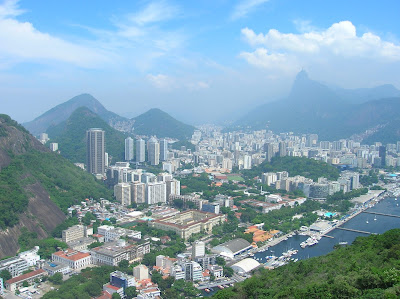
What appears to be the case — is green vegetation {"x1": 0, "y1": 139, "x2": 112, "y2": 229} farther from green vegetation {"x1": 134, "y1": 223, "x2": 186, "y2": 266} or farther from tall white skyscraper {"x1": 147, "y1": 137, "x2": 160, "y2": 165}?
tall white skyscraper {"x1": 147, "y1": 137, "x2": 160, "y2": 165}

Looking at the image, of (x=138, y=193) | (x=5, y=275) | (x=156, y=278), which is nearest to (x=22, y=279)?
(x=5, y=275)

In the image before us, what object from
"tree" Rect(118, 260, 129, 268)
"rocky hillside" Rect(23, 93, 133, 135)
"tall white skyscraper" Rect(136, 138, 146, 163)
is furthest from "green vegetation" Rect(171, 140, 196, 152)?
"tree" Rect(118, 260, 129, 268)

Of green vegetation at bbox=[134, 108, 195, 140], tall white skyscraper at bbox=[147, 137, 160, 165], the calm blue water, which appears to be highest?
green vegetation at bbox=[134, 108, 195, 140]

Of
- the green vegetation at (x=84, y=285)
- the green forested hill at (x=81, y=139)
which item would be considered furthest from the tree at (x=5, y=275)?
the green forested hill at (x=81, y=139)

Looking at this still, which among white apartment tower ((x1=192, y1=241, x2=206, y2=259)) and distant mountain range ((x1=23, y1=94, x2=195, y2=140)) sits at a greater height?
distant mountain range ((x1=23, y1=94, x2=195, y2=140))

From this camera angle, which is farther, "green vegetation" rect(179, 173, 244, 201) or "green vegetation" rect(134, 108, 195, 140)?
"green vegetation" rect(134, 108, 195, 140)

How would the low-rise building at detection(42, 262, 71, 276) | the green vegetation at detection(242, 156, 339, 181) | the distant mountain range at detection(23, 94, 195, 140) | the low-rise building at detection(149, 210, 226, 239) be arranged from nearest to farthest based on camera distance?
the low-rise building at detection(42, 262, 71, 276) < the low-rise building at detection(149, 210, 226, 239) < the green vegetation at detection(242, 156, 339, 181) < the distant mountain range at detection(23, 94, 195, 140)

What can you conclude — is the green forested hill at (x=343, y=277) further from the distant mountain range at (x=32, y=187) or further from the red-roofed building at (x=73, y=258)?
the distant mountain range at (x=32, y=187)

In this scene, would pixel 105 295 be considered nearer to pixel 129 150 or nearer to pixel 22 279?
pixel 22 279
